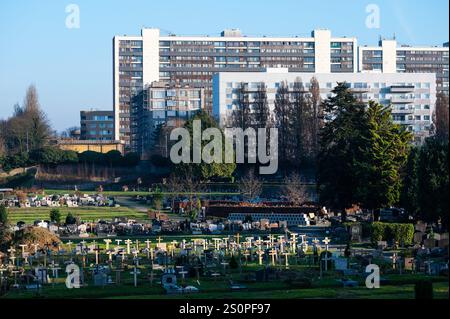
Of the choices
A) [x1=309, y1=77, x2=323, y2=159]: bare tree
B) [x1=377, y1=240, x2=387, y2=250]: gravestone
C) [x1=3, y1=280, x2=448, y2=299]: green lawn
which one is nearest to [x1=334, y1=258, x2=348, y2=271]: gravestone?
[x1=3, y1=280, x2=448, y2=299]: green lawn

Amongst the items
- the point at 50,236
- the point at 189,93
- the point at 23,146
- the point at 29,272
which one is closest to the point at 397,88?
the point at 189,93

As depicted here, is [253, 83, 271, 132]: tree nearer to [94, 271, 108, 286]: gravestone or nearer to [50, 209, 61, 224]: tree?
[50, 209, 61, 224]: tree

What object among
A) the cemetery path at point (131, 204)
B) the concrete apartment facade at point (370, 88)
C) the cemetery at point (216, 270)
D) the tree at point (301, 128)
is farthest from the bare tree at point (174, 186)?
the concrete apartment facade at point (370, 88)

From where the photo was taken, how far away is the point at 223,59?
383 ft

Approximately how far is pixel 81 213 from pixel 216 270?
82.4 feet

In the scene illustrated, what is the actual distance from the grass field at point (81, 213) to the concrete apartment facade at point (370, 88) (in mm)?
39573

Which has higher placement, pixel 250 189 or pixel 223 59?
pixel 223 59

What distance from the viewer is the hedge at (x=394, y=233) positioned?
35.4 m

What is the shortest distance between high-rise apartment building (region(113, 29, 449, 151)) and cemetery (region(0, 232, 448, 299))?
3076 inches

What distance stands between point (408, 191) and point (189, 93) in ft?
213

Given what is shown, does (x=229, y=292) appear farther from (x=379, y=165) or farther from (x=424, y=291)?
(x=379, y=165)

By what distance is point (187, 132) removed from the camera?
6588 centimetres

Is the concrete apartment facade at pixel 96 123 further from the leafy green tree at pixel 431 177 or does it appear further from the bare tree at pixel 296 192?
the leafy green tree at pixel 431 177

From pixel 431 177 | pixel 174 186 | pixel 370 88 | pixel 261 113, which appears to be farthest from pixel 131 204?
pixel 370 88
